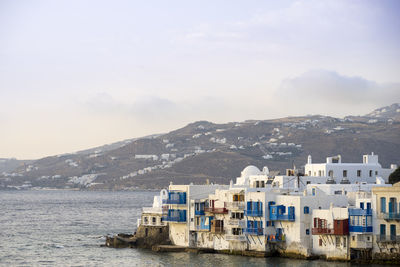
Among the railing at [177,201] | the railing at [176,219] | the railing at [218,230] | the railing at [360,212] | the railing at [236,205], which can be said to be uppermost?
the railing at [177,201]

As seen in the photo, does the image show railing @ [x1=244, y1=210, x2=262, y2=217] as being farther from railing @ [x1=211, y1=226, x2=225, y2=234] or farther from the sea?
the sea

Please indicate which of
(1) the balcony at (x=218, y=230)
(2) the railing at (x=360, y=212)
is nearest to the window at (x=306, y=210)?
(2) the railing at (x=360, y=212)

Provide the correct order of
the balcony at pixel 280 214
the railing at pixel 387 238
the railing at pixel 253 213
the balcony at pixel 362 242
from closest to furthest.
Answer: the railing at pixel 387 238, the balcony at pixel 362 242, the balcony at pixel 280 214, the railing at pixel 253 213

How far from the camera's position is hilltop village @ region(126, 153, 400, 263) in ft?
157

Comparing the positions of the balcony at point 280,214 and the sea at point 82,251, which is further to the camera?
the sea at point 82,251

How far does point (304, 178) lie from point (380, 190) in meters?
15.1

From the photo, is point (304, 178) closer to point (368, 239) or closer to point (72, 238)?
point (368, 239)

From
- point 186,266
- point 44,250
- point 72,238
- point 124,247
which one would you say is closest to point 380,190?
point 186,266

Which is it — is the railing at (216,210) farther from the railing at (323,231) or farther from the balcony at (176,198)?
the railing at (323,231)

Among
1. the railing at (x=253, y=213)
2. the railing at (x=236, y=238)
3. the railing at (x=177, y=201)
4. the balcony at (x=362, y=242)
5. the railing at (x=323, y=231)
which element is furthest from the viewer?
the railing at (x=177, y=201)

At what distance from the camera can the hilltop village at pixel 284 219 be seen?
47969 millimetres

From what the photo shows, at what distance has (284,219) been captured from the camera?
51.5 meters

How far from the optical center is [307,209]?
51.2 m

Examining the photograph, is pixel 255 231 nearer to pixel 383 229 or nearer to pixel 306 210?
pixel 306 210
